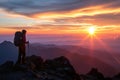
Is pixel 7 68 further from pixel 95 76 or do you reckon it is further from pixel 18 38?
pixel 95 76

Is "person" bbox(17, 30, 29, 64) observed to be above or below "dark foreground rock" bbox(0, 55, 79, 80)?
above

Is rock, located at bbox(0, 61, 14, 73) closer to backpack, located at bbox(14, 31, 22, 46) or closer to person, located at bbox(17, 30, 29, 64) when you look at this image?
person, located at bbox(17, 30, 29, 64)

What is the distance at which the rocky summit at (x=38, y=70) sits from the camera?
4381 cm

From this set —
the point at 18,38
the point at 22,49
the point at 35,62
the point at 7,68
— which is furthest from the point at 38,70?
the point at 18,38

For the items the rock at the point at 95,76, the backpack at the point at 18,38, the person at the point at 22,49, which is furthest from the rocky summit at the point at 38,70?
the backpack at the point at 18,38

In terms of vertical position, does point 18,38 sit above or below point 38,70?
above

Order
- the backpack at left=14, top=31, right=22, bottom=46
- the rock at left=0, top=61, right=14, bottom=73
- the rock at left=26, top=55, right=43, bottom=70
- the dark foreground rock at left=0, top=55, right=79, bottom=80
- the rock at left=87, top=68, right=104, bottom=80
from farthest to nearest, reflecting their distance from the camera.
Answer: the rock at left=87, top=68, right=104, bottom=80
the rock at left=26, top=55, right=43, bottom=70
the rock at left=0, top=61, right=14, bottom=73
the backpack at left=14, top=31, right=22, bottom=46
the dark foreground rock at left=0, top=55, right=79, bottom=80

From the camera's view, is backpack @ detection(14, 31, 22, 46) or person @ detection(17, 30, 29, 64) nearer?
backpack @ detection(14, 31, 22, 46)

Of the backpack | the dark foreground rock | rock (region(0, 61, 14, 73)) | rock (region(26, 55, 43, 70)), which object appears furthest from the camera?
rock (region(26, 55, 43, 70))

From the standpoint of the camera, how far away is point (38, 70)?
161ft

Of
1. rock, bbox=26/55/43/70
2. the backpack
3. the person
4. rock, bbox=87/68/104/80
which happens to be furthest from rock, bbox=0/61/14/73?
rock, bbox=87/68/104/80

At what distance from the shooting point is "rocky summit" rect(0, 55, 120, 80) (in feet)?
144

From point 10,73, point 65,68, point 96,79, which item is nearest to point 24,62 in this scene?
point 10,73

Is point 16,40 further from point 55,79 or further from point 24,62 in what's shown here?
point 55,79
